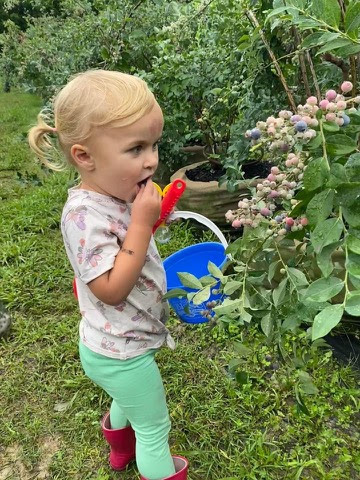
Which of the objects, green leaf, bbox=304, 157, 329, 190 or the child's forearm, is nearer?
green leaf, bbox=304, 157, 329, 190

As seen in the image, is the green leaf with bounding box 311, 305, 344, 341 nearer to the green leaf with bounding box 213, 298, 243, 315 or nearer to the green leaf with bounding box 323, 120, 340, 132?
the green leaf with bounding box 323, 120, 340, 132

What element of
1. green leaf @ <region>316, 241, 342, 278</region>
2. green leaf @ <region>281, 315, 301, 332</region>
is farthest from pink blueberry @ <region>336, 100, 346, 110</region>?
green leaf @ <region>281, 315, 301, 332</region>

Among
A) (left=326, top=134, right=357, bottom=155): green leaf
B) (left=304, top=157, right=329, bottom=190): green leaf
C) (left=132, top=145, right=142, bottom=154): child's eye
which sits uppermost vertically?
(left=326, top=134, right=357, bottom=155): green leaf

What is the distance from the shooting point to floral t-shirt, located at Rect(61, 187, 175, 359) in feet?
4.00

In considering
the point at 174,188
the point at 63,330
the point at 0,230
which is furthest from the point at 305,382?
the point at 0,230

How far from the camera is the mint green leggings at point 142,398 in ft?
4.58

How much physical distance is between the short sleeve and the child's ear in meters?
0.10

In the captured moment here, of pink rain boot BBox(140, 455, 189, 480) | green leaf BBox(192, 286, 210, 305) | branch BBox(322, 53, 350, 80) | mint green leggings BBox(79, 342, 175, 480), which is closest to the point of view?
green leaf BBox(192, 286, 210, 305)

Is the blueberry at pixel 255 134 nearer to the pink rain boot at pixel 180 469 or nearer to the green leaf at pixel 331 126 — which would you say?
the green leaf at pixel 331 126

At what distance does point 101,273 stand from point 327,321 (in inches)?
23.8

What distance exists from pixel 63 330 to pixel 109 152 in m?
1.52

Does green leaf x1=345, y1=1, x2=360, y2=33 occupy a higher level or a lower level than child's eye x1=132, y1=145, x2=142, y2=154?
higher

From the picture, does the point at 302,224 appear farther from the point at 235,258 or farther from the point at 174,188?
the point at 174,188

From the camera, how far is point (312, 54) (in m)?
2.02
